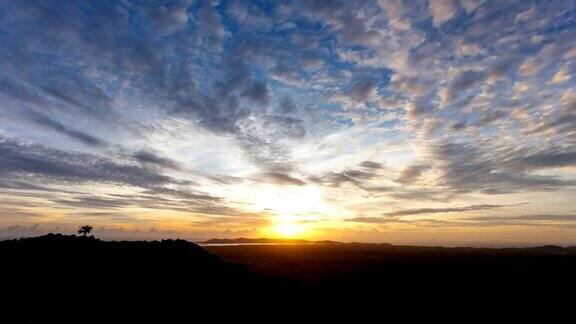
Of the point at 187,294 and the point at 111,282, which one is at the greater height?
the point at 111,282

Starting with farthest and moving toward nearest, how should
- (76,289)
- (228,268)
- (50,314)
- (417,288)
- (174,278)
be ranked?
(417,288) → (228,268) → (174,278) → (76,289) → (50,314)

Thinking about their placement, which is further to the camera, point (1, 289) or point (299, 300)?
point (299, 300)

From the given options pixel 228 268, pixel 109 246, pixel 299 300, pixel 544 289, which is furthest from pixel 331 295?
pixel 544 289

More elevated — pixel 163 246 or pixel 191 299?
pixel 163 246

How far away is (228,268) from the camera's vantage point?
42.6m

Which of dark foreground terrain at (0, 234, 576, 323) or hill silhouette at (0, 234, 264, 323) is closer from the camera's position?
hill silhouette at (0, 234, 264, 323)

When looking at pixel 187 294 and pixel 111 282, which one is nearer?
pixel 111 282

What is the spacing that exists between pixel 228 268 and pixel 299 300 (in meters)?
10.9

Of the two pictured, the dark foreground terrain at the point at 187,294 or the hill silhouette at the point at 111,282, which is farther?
the dark foreground terrain at the point at 187,294

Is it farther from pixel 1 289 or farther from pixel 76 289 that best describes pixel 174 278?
pixel 1 289

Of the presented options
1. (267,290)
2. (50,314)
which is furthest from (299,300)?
(50,314)

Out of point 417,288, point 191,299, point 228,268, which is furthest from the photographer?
point 417,288

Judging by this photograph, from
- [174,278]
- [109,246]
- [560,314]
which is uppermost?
[109,246]

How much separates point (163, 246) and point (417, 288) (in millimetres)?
31803
